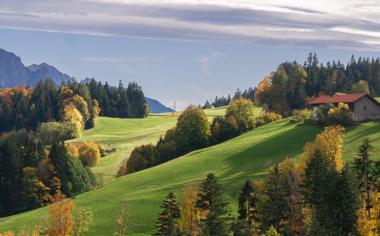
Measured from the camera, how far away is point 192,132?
151 meters

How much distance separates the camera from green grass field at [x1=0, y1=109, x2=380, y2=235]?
9531 cm

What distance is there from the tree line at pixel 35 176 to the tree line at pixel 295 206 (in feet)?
189

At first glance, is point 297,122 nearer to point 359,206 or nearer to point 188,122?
point 188,122

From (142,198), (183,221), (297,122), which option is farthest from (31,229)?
(297,122)

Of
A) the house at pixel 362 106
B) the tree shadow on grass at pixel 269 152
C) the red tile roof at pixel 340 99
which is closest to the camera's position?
the tree shadow on grass at pixel 269 152

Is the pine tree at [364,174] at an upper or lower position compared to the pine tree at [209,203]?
upper

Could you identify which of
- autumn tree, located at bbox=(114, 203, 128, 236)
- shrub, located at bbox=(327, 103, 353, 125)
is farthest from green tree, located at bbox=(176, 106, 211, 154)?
autumn tree, located at bbox=(114, 203, 128, 236)

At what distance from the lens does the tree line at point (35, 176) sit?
440 feet

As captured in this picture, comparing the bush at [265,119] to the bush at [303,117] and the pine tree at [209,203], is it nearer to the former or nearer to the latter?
the bush at [303,117]

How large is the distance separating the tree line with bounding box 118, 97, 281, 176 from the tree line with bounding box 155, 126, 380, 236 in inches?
2412

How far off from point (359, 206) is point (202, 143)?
79.0m

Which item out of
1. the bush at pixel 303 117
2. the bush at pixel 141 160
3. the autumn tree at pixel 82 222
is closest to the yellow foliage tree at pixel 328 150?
the autumn tree at pixel 82 222

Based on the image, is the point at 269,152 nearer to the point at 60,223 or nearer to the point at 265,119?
the point at 265,119

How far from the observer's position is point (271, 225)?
7538cm
